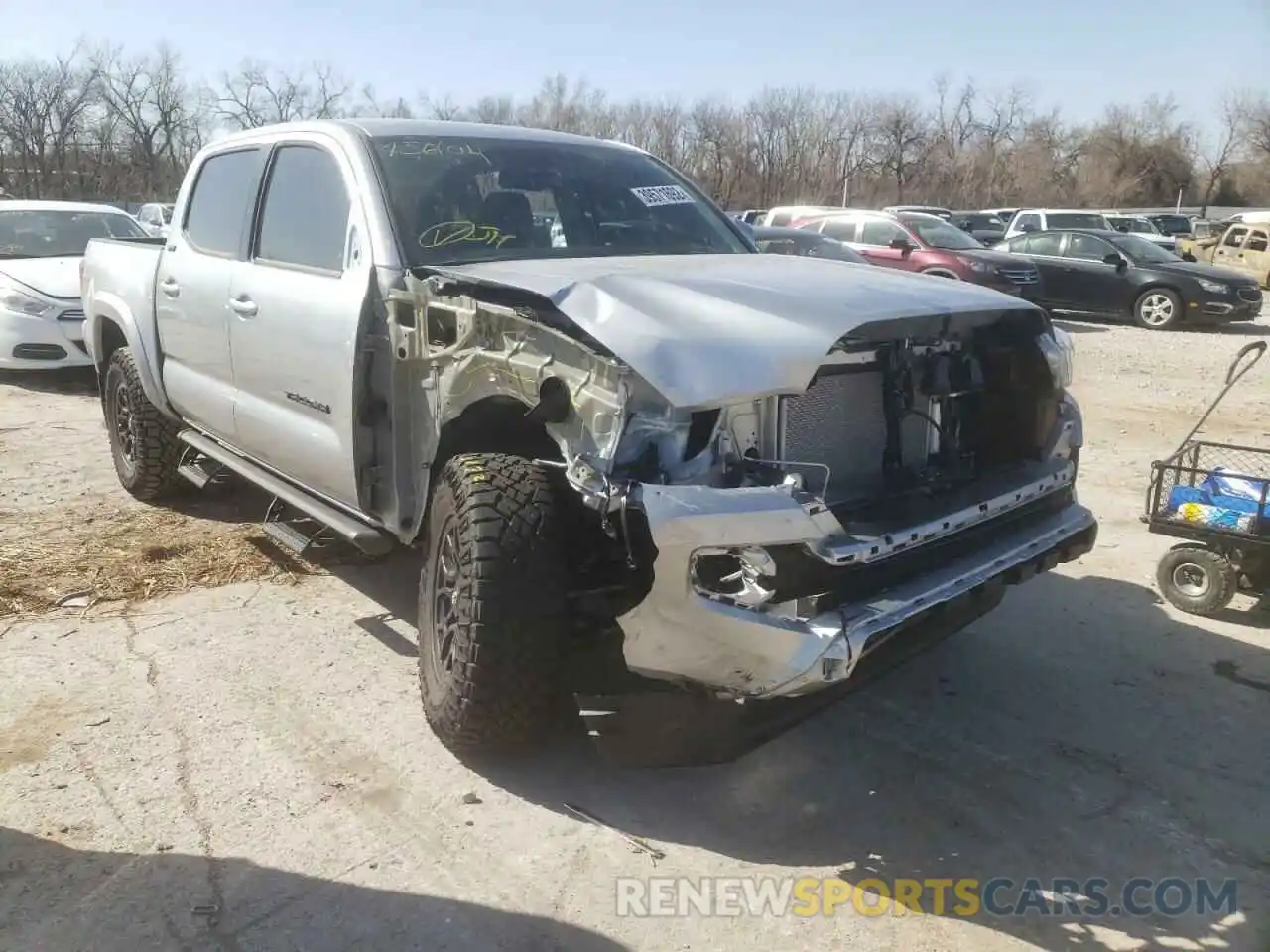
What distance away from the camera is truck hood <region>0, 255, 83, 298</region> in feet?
32.1

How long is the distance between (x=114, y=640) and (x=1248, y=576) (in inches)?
186

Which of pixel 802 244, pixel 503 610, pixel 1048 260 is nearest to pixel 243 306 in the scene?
pixel 503 610

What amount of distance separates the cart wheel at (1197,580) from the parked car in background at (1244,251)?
19.7m

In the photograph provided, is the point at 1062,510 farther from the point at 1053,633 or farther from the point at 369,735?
the point at 369,735

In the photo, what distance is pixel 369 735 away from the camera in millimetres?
3564

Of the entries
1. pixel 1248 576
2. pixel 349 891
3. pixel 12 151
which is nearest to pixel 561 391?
pixel 349 891

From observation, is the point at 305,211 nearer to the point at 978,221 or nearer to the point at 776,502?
the point at 776,502

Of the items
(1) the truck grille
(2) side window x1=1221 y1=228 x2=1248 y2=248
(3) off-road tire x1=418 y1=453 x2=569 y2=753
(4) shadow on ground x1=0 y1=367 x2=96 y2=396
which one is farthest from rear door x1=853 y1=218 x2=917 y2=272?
(3) off-road tire x1=418 y1=453 x2=569 y2=753

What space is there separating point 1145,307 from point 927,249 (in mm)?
3479

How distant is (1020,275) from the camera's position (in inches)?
621

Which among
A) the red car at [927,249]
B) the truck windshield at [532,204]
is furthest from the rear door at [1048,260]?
the truck windshield at [532,204]

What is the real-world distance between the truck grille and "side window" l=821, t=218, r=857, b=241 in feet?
7.36

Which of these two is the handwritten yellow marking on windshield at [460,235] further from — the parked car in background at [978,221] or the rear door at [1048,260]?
the parked car in background at [978,221]

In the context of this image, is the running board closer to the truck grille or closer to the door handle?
the door handle
